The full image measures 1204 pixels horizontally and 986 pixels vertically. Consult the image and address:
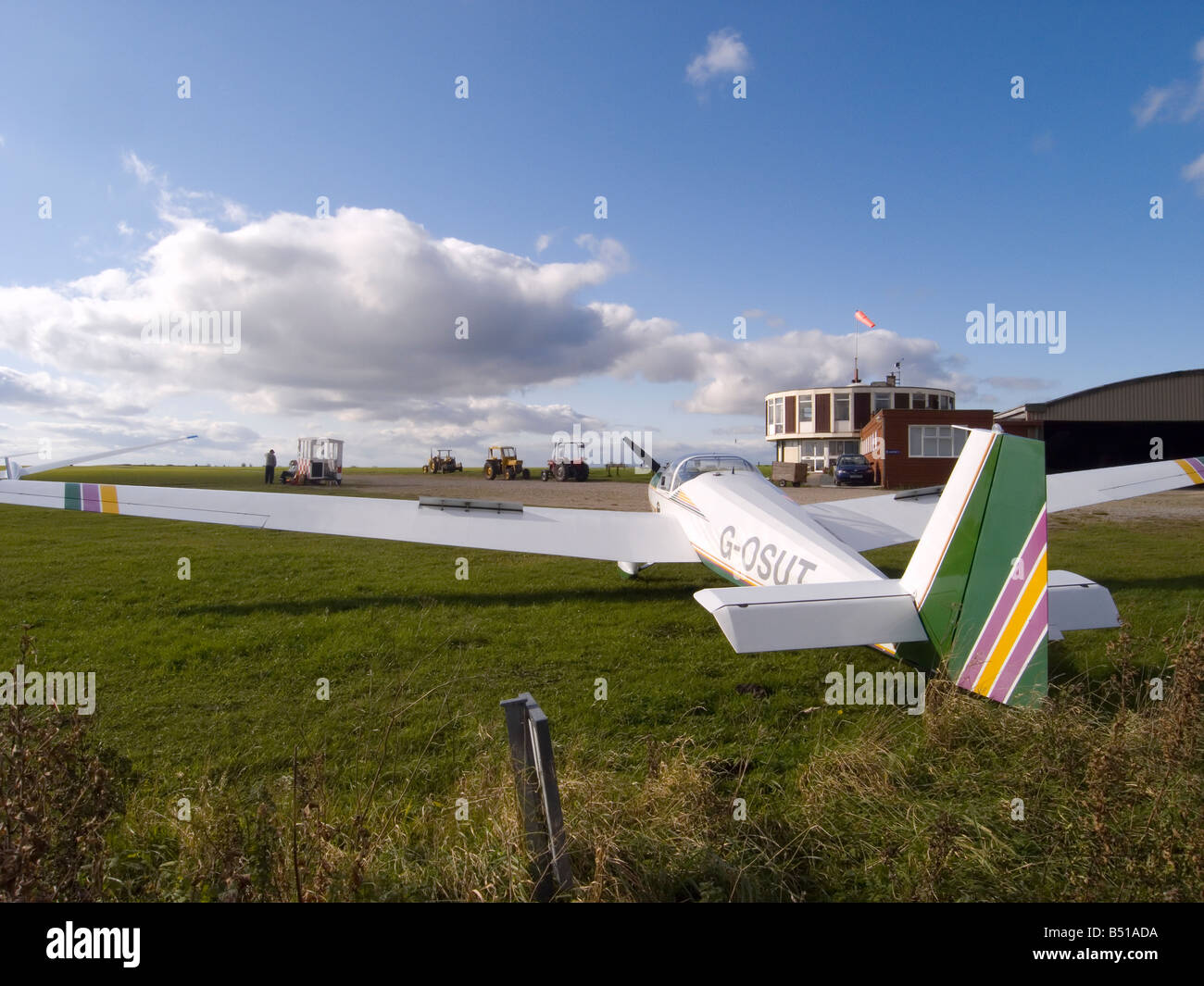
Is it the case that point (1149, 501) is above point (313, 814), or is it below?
above

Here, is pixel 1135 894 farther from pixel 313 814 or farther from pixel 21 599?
pixel 21 599

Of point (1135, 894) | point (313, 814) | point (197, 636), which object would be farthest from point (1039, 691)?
point (197, 636)

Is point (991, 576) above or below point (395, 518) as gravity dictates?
below

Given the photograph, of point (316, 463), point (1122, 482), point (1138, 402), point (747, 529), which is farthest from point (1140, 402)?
point (316, 463)

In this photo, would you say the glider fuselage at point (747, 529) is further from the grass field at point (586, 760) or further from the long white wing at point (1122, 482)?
the long white wing at point (1122, 482)

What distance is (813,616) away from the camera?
4320 mm

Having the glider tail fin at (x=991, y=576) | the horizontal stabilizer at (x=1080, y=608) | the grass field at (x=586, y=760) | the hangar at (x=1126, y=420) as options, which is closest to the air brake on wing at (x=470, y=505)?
the grass field at (x=586, y=760)

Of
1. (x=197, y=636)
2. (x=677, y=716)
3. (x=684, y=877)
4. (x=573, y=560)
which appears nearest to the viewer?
(x=684, y=877)

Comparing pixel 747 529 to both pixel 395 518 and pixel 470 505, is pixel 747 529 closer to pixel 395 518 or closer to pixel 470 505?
pixel 470 505

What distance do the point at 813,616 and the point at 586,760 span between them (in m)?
1.82

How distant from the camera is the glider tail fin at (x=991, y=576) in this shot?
12.6ft

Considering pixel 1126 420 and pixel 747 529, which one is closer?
pixel 747 529
